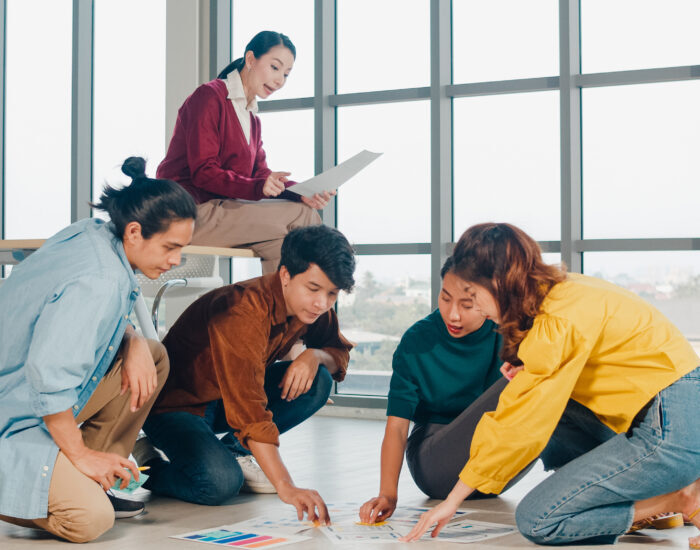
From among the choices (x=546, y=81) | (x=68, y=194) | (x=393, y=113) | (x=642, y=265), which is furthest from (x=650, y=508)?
(x=68, y=194)

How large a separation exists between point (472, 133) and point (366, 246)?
0.76 metres

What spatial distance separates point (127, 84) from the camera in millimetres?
5105

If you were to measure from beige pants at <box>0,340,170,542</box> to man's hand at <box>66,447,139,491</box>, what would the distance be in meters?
0.01

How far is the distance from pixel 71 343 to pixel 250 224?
1550mm

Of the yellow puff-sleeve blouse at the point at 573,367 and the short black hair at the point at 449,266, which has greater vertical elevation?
the short black hair at the point at 449,266

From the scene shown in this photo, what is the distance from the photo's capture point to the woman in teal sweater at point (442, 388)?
7.06 ft

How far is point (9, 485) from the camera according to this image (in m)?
1.80

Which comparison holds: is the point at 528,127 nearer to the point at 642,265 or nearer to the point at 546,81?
the point at 546,81

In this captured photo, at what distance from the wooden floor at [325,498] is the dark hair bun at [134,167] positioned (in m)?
0.78

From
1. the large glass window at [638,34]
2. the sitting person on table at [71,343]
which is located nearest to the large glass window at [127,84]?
the large glass window at [638,34]

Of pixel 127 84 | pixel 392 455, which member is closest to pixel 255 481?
pixel 392 455

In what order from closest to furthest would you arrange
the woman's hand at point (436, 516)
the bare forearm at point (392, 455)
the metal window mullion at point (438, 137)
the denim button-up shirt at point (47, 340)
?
the woman's hand at point (436, 516), the denim button-up shirt at point (47, 340), the bare forearm at point (392, 455), the metal window mullion at point (438, 137)

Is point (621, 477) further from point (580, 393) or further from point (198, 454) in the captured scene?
point (198, 454)

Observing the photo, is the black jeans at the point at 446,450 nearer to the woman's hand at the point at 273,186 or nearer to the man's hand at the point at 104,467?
the man's hand at the point at 104,467
